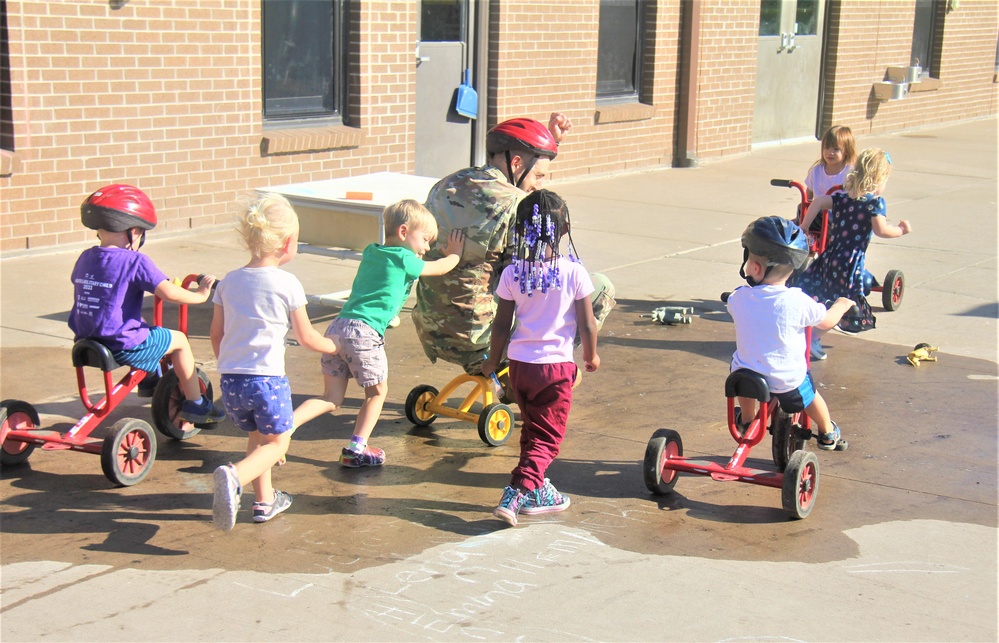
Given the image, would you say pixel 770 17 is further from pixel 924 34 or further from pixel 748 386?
pixel 748 386

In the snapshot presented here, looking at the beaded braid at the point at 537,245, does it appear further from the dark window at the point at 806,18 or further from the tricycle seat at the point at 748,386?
the dark window at the point at 806,18

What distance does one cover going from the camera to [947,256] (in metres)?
10.7

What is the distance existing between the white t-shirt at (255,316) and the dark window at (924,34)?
1874 cm

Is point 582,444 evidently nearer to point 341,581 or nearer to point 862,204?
point 341,581

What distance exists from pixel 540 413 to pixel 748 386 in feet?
2.86

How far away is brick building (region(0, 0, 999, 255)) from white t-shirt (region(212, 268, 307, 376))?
535cm

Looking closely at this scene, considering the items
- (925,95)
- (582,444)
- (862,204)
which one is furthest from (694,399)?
(925,95)

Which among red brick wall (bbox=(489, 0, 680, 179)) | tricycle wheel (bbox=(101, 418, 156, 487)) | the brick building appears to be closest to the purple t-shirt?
tricycle wheel (bbox=(101, 418, 156, 487))

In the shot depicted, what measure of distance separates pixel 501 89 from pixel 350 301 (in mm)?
8342

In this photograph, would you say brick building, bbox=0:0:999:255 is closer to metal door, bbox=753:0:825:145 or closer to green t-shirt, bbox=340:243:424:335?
metal door, bbox=753:0:825:145

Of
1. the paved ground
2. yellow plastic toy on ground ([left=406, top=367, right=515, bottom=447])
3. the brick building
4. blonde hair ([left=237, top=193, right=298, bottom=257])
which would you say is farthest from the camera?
the brick building

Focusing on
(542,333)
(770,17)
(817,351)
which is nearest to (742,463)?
(542,333)

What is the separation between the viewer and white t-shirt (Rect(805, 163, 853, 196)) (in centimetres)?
809

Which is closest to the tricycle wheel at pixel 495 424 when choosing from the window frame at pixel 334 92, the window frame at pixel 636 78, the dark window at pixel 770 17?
the window frame at pixel 334 92
